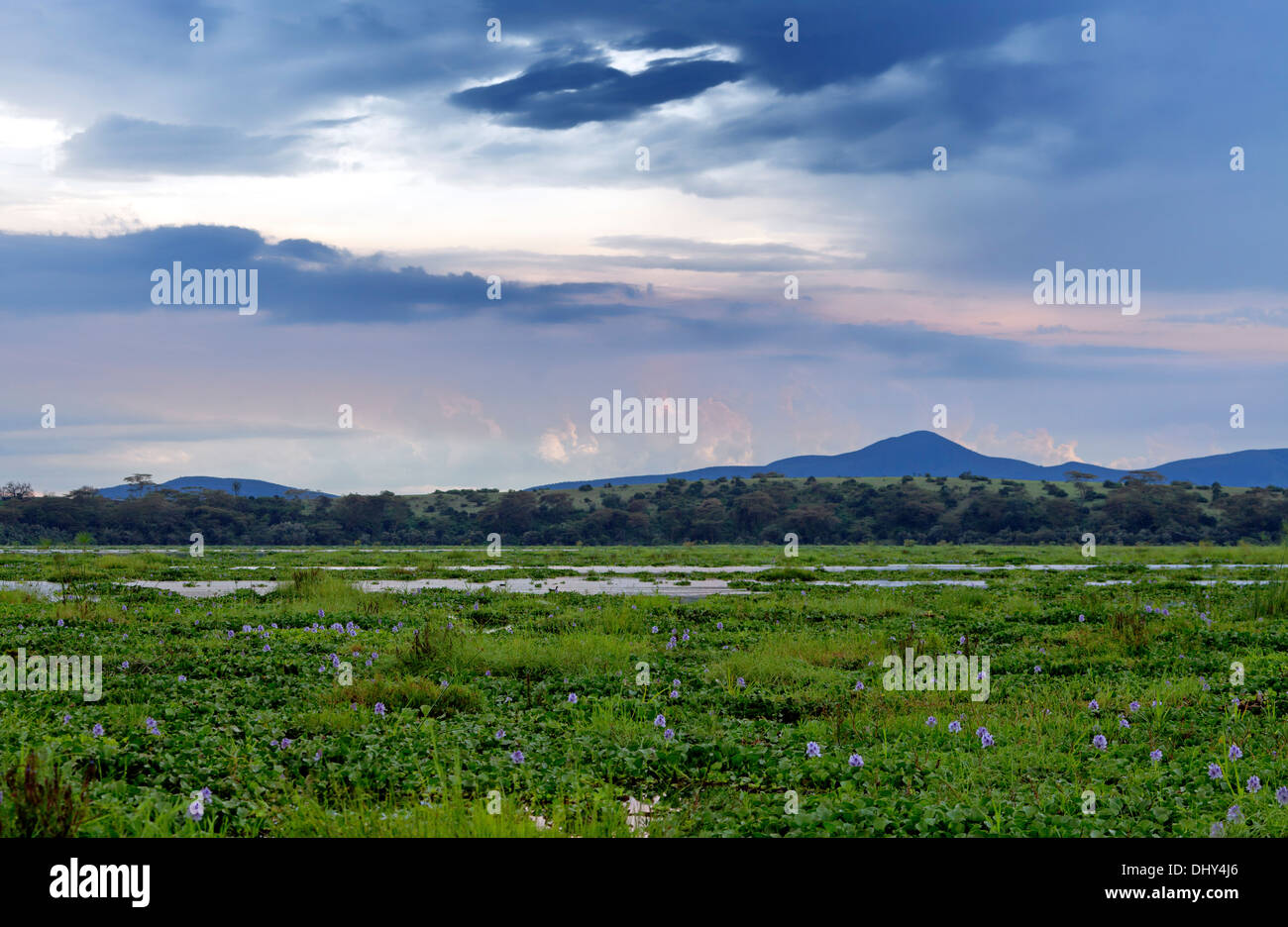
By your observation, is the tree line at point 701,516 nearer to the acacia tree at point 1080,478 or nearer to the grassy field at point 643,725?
the acacia tree at point 1080,478

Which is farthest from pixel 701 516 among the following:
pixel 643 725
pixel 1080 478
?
pixel 643 725

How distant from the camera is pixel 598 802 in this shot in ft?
20.2

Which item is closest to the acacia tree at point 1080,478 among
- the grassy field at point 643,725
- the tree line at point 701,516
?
the tree line at point 701,516

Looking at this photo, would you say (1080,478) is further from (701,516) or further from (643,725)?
→ (643,725)

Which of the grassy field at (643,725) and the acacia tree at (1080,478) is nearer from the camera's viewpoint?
the grassy field at (643,725)

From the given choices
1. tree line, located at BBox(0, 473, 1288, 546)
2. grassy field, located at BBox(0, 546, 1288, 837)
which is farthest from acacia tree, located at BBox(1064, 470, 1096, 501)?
grassy field, located at BBox(0, 546, 1288, 837)

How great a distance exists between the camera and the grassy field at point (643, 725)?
5.91 m

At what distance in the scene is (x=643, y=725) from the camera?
8.67m

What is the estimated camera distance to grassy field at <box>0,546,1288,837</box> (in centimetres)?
591

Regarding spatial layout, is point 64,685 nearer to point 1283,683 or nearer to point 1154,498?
point 1283,683

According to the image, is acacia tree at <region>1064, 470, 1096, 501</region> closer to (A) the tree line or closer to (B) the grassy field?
(A) the tree line

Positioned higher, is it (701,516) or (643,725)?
(643,725)
